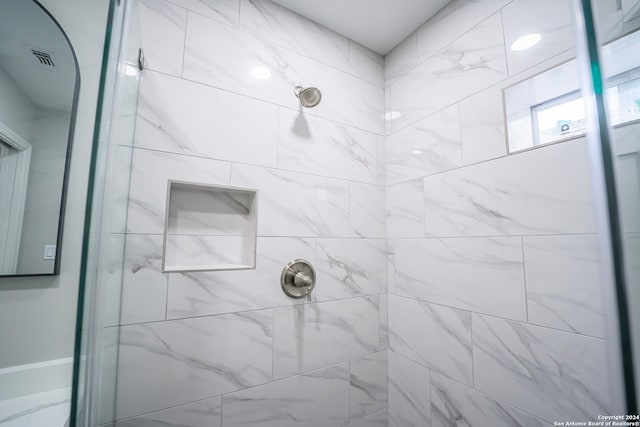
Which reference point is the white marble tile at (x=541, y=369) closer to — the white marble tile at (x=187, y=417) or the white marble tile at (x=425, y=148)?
the white marble tile at (x=425, y=148)

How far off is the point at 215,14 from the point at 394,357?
5.72 feet

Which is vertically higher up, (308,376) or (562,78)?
(562,78)

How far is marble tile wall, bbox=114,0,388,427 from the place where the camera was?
0.83m

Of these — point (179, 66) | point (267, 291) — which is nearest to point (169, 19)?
point (179, 66)

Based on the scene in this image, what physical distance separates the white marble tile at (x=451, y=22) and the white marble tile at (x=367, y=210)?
705 millimetres

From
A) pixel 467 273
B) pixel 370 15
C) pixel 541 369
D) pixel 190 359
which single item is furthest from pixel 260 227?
pixel 370 15

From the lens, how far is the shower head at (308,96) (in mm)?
1062

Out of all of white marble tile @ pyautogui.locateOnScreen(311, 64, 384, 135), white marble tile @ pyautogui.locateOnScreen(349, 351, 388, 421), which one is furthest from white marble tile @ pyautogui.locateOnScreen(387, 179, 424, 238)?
white marble tile @ pyautogui.locateOnScreen(349, 351, 388, 421)

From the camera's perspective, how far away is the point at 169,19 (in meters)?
0.92

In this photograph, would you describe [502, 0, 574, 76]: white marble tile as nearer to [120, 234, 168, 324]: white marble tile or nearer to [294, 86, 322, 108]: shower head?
[294, 86, 322, 108]: shower head

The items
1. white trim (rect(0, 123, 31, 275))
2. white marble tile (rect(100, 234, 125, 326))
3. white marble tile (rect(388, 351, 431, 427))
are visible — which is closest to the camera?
white marble tile (rect(100, 234, 125, 326))

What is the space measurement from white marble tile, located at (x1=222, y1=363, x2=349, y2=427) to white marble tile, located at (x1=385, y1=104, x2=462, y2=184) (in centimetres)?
99

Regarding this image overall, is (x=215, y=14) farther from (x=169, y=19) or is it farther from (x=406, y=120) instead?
(x=406, y=120)

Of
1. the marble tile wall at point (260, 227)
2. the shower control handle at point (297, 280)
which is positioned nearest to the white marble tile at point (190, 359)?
the marble tile wall at point (260, 227)
